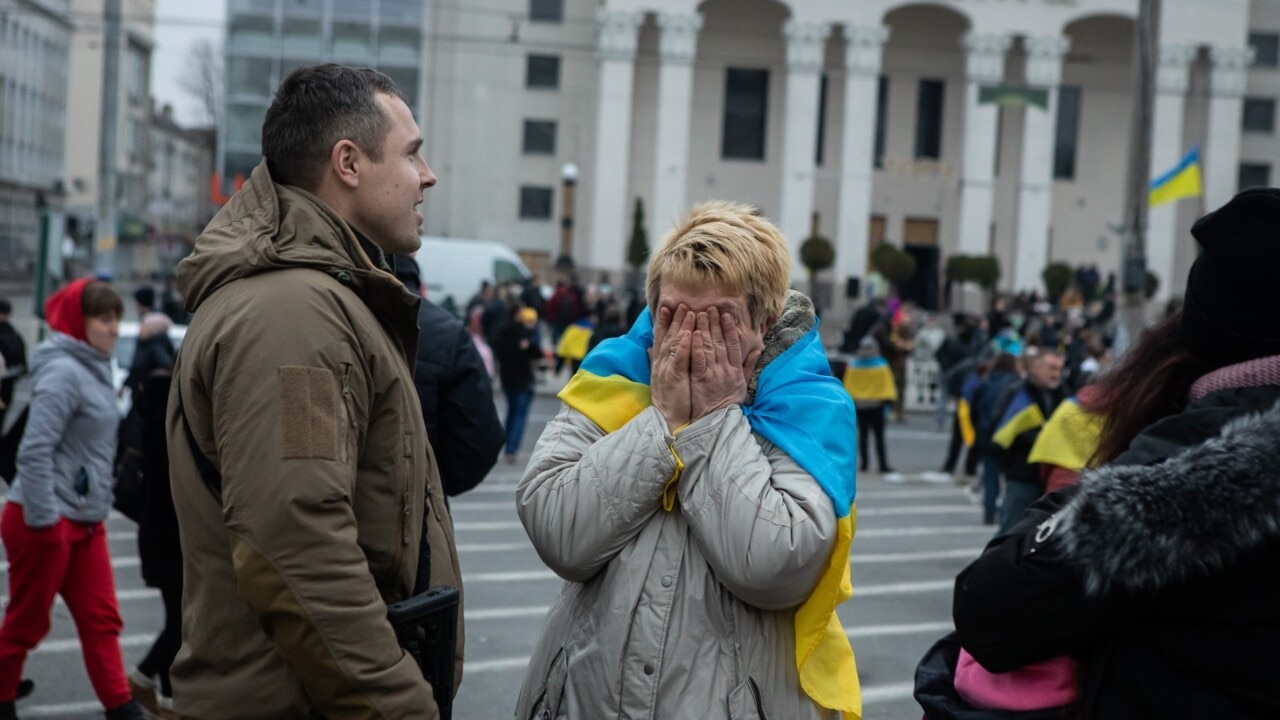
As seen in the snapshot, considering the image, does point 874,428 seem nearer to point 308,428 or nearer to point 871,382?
point 871,382

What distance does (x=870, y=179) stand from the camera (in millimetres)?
55875

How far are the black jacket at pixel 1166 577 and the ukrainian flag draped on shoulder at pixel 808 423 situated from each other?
0.65 metres

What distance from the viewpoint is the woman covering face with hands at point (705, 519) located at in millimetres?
3014

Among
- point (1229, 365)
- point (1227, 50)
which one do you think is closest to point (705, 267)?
point (1229, 365)

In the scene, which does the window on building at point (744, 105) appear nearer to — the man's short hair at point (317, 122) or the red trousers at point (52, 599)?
the red trousers at point (52, 599)

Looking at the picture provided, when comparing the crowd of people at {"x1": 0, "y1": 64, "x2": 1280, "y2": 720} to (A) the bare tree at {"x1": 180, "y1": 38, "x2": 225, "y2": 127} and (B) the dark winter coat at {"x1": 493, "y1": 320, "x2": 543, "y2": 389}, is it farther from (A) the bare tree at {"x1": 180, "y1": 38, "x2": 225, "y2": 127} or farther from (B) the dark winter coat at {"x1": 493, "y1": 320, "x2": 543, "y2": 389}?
(A) the bare tree at {"x1": 180, "y1": 38, "x2": 225, "y2": 127}

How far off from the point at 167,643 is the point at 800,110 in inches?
2011

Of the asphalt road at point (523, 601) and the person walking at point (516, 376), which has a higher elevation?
the person walking at point (516, 376)

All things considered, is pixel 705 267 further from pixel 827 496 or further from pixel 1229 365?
pixel 1229 365

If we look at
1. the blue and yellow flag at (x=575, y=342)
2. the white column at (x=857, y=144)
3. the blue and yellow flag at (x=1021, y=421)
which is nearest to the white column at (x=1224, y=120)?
the white column at (x=857, y=144)

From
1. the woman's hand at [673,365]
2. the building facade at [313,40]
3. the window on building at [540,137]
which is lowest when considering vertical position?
the woman's hand at [673,365]

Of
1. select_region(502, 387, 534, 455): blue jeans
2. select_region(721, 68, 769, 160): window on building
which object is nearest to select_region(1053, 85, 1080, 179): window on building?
select_region(721, 68, 769, 160): window on building

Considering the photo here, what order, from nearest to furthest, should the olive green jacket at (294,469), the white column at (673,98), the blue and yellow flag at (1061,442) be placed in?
the olive green jacket at (294,469), the blue and yellow flag at (1061,442), the white column at (673,98)

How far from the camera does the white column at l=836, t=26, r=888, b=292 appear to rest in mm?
55344
